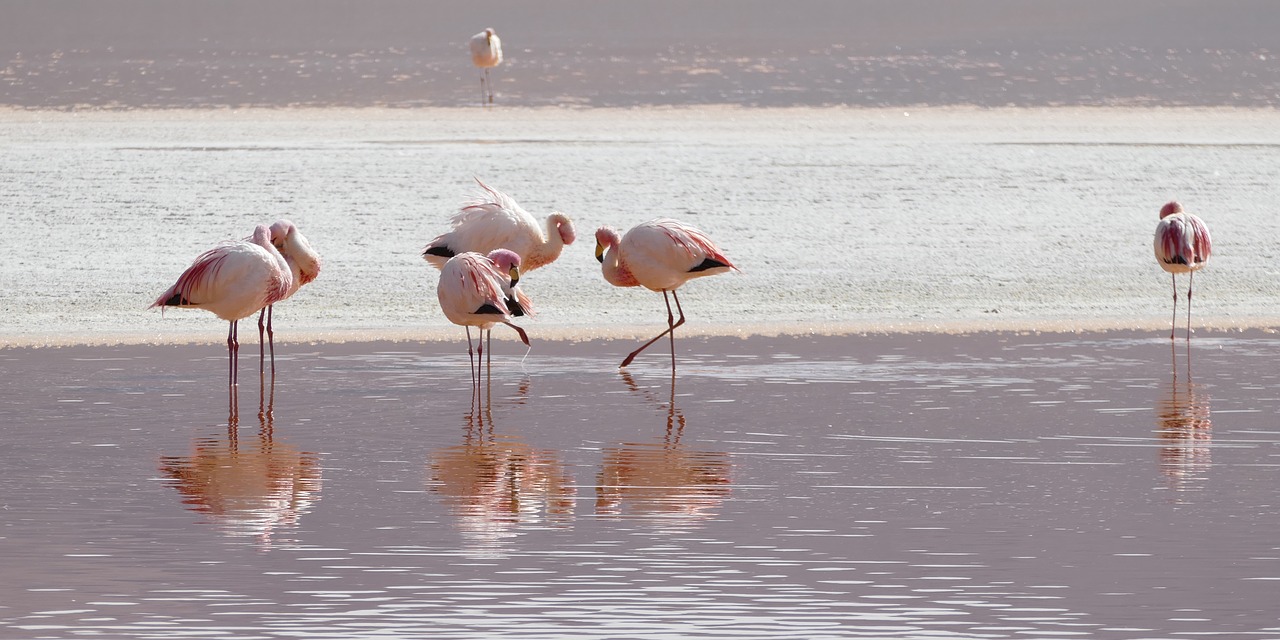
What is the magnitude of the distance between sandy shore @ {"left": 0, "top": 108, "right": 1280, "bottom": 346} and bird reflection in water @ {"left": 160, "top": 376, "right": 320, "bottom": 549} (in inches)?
159

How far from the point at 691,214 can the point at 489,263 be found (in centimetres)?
610

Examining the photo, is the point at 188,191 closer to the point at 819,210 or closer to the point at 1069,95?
the point at 819,210

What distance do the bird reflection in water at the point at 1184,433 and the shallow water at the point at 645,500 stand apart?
0.02 meters

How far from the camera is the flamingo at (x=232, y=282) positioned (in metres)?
9.49

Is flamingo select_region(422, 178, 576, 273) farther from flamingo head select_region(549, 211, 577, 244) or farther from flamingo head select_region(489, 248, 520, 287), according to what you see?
flamingo head select_region(489, 248, 520, 287)

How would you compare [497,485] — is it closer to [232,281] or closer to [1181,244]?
[232,281]

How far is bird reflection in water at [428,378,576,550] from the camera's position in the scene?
19.7ft

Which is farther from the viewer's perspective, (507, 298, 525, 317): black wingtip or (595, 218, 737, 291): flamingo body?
(595, 218, 737, 291): flamingo body

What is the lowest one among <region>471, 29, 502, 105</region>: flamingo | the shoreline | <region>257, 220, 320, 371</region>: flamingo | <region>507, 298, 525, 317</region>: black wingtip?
the shoreline

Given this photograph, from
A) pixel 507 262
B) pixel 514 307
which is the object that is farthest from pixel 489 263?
pixel 514 307

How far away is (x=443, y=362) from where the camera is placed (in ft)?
33.5

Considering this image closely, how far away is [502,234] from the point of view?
11.2m

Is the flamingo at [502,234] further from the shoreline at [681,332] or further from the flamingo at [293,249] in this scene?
the flamingo at [293,249]

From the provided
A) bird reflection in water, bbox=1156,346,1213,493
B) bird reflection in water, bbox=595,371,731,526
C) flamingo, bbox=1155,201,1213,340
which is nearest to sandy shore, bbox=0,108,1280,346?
flamingo, bbox=1155,201,1213,340
